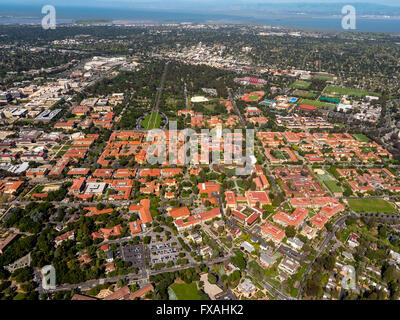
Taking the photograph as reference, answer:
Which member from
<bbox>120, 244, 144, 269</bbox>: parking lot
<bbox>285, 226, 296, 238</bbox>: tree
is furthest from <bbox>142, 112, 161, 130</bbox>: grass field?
<bbox>285, 226, 296, 238</bbox>: tree

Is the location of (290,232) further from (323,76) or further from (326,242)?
(323,76)

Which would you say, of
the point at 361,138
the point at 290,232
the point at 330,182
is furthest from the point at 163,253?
the point at 361,138

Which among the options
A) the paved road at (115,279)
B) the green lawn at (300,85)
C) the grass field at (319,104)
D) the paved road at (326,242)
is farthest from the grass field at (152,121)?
the green lawn at (300,85)

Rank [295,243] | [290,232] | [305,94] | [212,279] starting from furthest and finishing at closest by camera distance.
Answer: [305,94]
[290,232]
[295,243]
[212,279]

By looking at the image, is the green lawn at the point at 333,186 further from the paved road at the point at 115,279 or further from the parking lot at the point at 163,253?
the parking lot at the point at 163,253

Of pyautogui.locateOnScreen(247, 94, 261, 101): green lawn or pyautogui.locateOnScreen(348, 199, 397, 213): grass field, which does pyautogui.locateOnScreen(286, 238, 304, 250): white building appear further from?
pyautogui.locateOnScreen(247, 94, 261, 101): green lawn
